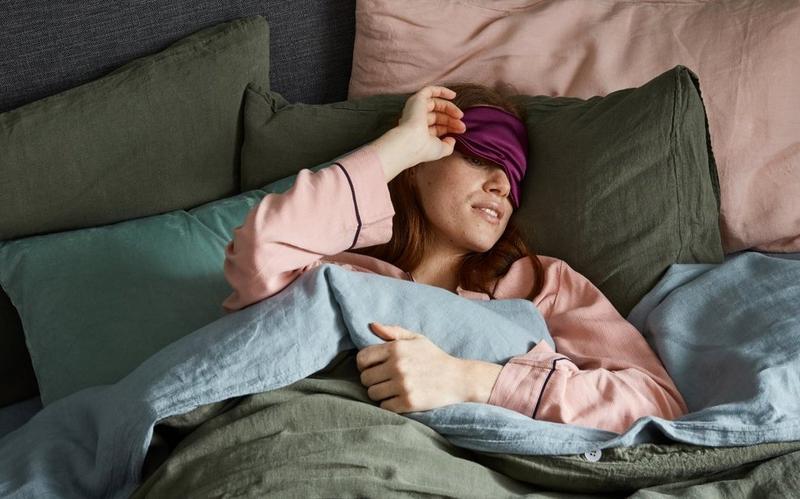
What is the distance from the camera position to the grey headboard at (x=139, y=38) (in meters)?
1.78

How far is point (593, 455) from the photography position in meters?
1.31

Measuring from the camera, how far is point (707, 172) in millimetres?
1697

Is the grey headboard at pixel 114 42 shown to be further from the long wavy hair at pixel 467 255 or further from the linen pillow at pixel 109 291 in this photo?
the long wavy hair at pixel 467 255

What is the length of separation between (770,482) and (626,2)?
1.02 metres

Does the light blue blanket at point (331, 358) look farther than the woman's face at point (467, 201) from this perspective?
No

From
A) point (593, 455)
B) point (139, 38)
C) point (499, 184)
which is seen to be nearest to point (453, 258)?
point (499, 184)

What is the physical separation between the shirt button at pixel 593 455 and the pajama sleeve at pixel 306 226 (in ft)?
1.45

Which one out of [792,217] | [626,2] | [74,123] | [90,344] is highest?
[626,2]

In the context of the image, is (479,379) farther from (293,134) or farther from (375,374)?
(293,134)

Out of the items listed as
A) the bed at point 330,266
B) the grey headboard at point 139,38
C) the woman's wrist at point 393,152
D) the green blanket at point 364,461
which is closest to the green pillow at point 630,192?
the bed at point 330,266

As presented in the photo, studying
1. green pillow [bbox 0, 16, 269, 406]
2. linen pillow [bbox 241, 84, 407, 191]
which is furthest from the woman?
green pillow [bbox 0, 16, 269, 406]

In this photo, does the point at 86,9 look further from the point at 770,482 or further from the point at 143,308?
the point at 770,482

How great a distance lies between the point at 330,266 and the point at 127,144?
0.55m

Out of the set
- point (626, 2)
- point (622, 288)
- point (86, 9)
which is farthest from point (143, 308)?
point (626, 2)
